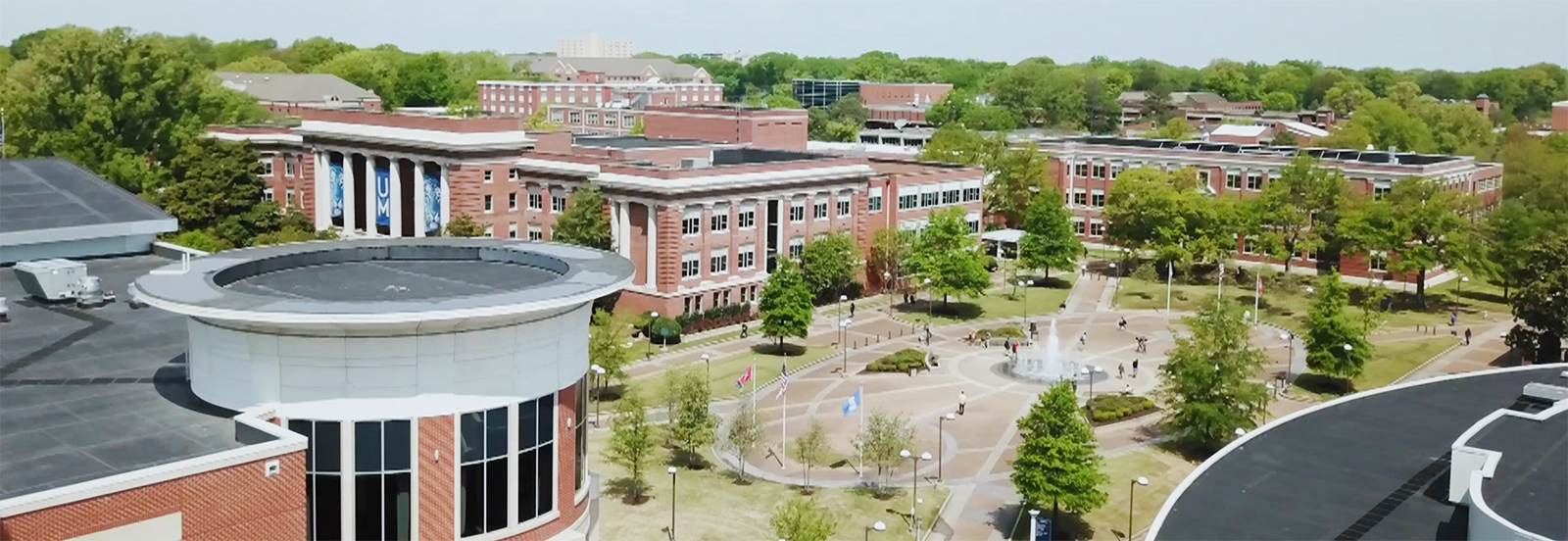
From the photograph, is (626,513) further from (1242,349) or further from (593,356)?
(1242,349)

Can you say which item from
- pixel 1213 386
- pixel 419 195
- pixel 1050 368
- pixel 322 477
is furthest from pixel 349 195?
pixel 322 477

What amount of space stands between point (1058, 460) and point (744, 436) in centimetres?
1175

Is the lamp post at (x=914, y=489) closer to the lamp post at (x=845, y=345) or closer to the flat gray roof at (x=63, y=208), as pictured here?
the lamp post at (x=845, y=345)

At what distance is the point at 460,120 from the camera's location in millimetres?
87062

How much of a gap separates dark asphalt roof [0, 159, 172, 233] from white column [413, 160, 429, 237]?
146ft

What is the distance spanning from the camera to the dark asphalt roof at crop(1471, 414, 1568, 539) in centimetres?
2759

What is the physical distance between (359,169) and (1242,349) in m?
62.5

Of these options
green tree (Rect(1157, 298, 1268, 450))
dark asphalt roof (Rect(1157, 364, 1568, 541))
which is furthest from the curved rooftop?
green tree (Rect(1157, 298, 1268, 450))

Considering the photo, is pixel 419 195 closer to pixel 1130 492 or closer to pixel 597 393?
pixel 597 393

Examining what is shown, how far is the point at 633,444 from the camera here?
47375mm

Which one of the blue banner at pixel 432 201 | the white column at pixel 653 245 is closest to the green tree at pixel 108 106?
the blue banner at pixel 432 201

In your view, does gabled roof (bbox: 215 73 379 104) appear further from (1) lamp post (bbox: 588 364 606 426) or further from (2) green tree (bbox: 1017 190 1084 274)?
(1) lamp post (bbox: 588 364 606 426)

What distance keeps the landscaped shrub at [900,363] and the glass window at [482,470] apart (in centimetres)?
4309

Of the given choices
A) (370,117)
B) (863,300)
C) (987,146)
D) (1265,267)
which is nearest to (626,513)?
(863,300)
